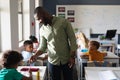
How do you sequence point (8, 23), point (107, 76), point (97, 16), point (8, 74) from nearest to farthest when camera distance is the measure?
1. point (8, 74)
2. point (107, 76)
3. point (8, 23)
4. point (97, 16)

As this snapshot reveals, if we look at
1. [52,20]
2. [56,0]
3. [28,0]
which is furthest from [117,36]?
[52,20]

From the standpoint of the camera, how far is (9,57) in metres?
2.22

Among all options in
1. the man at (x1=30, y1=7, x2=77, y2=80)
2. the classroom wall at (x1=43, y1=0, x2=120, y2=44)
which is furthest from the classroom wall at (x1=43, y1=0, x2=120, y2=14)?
the man at (x1=30, y1=7, x2=77, y2=80)

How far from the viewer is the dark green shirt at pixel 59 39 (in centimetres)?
302

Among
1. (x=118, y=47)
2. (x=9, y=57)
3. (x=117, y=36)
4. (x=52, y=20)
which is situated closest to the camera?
(x=9, y=57)

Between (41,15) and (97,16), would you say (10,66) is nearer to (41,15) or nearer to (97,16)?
(41,15)

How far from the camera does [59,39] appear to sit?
120 inches

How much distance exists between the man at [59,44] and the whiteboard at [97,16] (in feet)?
18.7

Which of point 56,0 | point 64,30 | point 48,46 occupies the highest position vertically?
point 56,0

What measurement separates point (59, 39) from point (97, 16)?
5.96m

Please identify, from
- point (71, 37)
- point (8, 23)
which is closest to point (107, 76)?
point (71, 37)

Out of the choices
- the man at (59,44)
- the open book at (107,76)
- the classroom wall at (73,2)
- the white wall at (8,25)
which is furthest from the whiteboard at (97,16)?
the open book at (107,76)

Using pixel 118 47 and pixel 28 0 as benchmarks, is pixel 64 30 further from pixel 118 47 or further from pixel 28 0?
pixel 118 47

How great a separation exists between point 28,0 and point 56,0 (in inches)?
104
